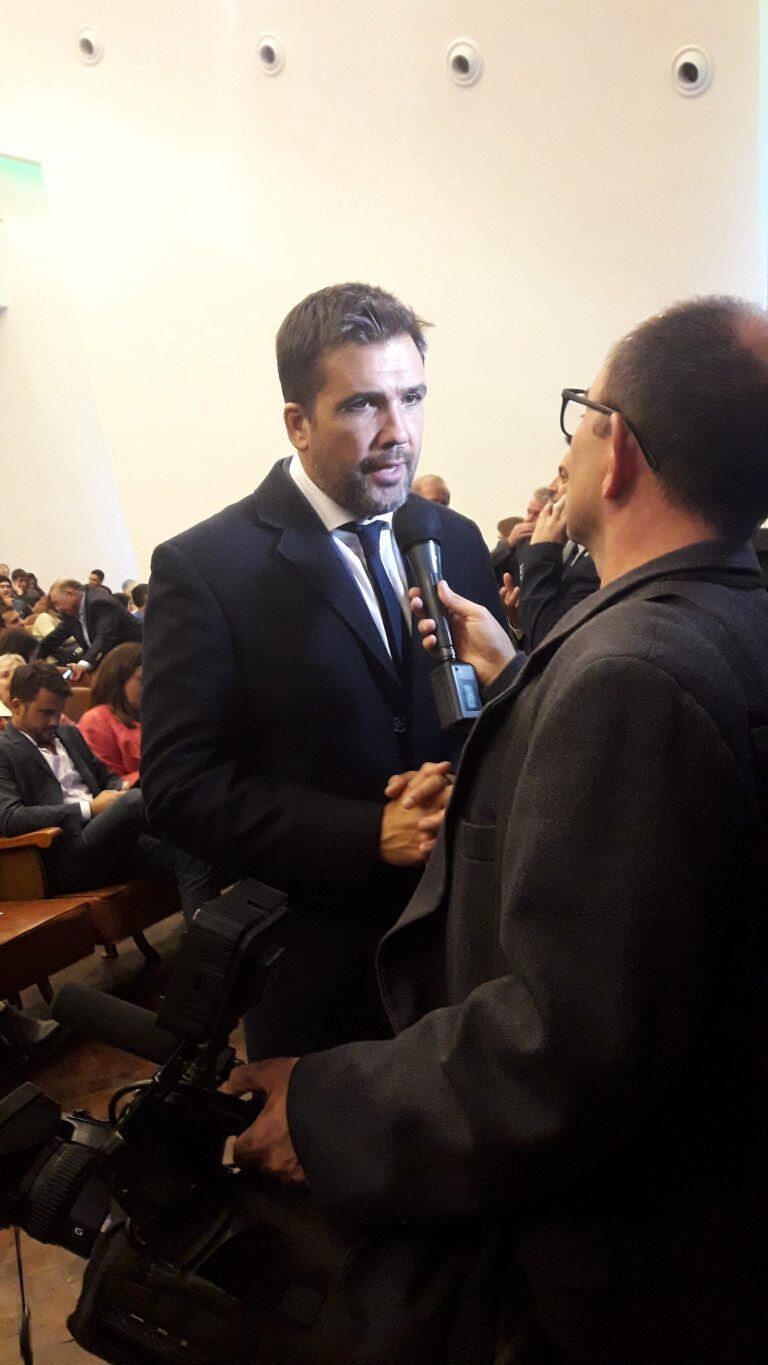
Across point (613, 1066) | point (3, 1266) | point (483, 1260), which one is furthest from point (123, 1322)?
point (3, 1266)

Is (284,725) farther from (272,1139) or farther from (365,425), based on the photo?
(272,1139)

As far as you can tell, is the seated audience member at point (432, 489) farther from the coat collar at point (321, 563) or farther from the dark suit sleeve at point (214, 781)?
the dark suit sleeve at point (214, 781)

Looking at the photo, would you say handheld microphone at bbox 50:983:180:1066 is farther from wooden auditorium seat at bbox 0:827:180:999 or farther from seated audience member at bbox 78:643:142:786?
seated audience member at bbox 78:643:142:786

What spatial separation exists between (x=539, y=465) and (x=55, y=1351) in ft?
22.4

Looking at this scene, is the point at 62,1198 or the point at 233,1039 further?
the point at 233,1039

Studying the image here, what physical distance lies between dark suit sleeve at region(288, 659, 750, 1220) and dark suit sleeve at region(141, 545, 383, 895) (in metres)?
0.57

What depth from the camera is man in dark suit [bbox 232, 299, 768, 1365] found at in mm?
785

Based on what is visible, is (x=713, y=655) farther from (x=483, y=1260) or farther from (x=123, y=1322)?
(x=123, y=1322)

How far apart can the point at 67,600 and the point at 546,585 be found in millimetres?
7826

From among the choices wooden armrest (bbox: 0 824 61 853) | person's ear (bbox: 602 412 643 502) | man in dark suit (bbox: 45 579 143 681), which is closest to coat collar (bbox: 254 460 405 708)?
person's ear (bbox: 602 412 643 502)

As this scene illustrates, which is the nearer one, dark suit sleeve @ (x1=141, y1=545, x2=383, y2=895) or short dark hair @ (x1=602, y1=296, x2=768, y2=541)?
short dark hair @ (x1=602, y1=296, x2=768, y2=541)

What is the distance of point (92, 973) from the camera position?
3.93 m

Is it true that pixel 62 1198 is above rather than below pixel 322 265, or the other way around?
below

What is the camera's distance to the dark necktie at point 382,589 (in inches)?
62.3
